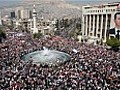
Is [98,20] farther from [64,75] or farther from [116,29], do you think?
[64,75]

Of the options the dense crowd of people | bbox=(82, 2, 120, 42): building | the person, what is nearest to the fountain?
the dense crowd of people

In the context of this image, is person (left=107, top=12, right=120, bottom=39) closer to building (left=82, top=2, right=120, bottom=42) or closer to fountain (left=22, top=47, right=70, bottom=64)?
building (left=82, top=2, right=120, bottom=42)

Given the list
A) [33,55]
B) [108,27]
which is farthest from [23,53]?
[108,27]

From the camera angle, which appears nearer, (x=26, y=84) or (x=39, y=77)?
(x=26, y=84)

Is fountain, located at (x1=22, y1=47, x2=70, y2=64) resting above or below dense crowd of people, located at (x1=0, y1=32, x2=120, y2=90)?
below

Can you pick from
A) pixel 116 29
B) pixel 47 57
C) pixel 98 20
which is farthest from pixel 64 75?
pixel 98 20

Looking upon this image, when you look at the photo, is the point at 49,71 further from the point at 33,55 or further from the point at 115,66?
the point at 33,55

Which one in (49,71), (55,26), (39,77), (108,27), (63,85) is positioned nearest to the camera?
(63,85)

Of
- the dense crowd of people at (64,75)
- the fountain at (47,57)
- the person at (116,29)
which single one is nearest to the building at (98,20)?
the person at (116,29)
